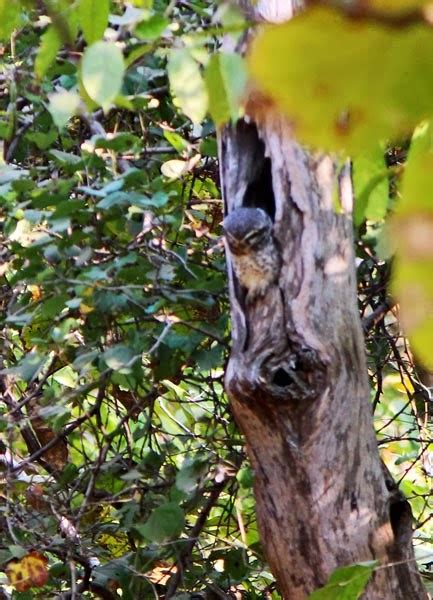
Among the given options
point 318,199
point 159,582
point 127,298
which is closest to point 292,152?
point 318,199

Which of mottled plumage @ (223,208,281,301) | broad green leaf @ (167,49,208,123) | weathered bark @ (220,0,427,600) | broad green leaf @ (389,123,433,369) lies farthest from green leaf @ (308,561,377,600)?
broad green leaf @ (389,123,433,369)

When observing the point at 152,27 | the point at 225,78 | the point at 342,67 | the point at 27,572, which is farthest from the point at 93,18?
the point at 27,572

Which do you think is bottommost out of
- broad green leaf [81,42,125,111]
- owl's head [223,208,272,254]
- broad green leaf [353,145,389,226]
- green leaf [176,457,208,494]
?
broad green leaf [81,42,125,111]

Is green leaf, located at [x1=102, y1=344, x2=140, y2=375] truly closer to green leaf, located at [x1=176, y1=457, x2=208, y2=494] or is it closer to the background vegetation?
the background vegetation

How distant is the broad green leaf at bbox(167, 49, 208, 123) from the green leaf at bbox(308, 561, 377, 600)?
520mm

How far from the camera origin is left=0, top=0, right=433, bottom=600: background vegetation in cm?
156

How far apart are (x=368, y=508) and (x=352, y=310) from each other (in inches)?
10.6

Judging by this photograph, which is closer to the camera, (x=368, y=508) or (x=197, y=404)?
(x=368, y=508)

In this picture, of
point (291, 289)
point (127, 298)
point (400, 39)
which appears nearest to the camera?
point (400, 39)

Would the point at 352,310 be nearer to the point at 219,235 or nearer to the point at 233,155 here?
the point at 233,155

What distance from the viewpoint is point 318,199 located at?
52.5 inches

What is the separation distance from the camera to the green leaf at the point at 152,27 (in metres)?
0.65

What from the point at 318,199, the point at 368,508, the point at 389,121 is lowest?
the point at 389,121

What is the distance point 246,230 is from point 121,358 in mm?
346
